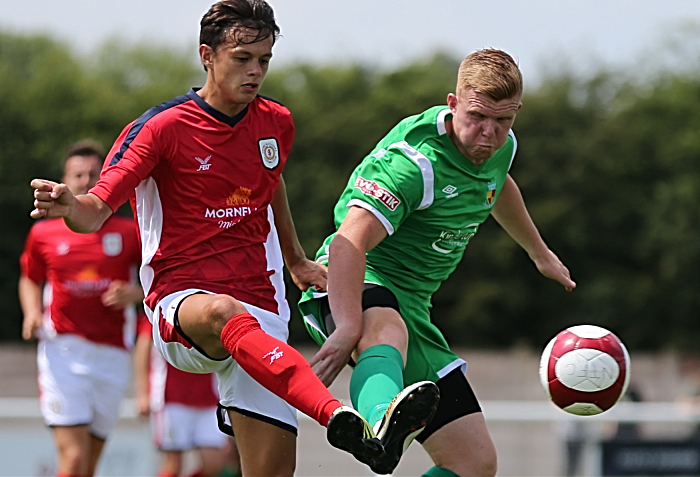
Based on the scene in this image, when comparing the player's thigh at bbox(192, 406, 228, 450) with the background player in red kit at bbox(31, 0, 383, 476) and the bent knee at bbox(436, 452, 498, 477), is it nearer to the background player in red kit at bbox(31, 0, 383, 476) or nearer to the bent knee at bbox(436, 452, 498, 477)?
the background player in red kit at bbox(31, 0, 383, 476)

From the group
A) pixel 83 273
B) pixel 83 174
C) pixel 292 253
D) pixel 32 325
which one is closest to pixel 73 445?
pixel 32 325

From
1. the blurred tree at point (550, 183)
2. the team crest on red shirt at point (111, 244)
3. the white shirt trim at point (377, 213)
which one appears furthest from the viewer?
the blurred tree at point (550, 183)

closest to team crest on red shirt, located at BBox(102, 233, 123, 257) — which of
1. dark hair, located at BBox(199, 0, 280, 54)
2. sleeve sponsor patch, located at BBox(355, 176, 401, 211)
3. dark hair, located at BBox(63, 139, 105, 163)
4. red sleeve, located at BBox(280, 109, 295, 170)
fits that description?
dark hair, located at BBox(63, 139, 105, 163)

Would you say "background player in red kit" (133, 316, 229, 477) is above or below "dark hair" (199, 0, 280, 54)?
below

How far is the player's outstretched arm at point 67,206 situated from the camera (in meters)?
3.40

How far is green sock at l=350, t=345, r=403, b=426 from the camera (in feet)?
12.2

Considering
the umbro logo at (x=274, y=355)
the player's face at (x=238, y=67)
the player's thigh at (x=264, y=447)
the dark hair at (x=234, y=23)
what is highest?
the dark hair at (x=234, y=23)

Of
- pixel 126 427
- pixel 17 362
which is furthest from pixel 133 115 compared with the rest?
pixel 126 427

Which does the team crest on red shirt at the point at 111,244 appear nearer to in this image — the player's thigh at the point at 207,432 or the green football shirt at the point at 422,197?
the player's thigh at the point at 207,432

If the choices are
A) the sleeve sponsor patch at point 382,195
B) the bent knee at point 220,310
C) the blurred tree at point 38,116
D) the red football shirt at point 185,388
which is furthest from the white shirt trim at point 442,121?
the blurred tree at point 38,116

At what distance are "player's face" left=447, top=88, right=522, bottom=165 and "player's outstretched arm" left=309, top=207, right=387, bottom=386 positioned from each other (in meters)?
0.58

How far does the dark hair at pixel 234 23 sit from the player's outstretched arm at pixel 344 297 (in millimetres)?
887

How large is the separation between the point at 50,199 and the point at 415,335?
1779 mm

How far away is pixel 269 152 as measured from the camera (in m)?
4.30
